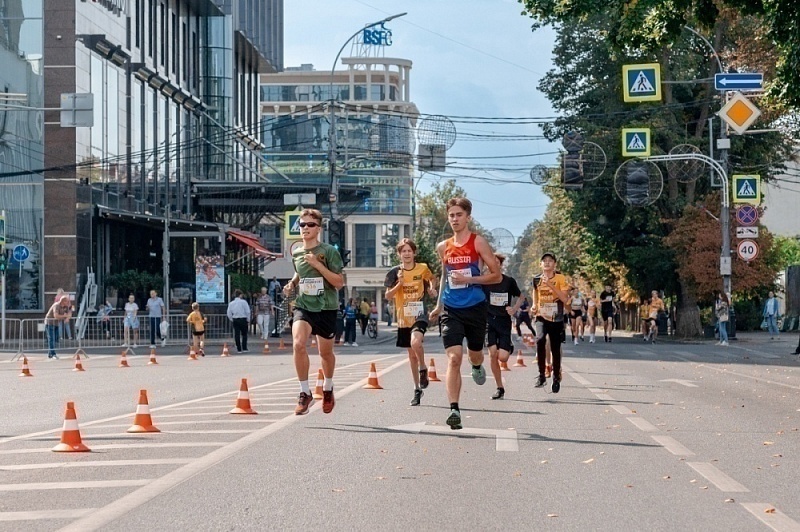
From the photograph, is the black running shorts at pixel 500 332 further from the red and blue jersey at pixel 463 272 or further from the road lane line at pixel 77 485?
the road lane line at pixel 77 485

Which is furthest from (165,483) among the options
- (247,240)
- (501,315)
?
(247,240)

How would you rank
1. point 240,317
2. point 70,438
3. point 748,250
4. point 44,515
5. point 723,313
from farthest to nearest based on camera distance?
point 723,313 → point 748,250 → point 240,317 → point 70,438 → point 44,515

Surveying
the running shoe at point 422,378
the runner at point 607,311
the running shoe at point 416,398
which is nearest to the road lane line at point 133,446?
the running shoe at point 416,398

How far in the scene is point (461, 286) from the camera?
11414mm

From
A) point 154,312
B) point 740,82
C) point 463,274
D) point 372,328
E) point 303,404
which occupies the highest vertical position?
point 740,82

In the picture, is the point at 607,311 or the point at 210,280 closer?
the point at 210,280

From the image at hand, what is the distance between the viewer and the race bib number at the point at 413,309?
14.8m

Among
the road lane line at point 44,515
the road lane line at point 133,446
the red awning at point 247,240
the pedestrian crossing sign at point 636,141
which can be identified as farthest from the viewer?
the red awning at point 247,240

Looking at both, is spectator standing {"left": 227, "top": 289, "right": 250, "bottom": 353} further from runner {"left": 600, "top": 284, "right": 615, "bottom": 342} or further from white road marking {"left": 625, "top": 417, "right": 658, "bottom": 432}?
white road marking {"left": 625, "top": 417, "right": 658, "bottom": 432}

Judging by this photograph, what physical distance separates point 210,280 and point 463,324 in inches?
1340

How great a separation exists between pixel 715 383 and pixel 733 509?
12.4m

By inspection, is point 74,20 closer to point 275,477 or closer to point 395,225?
point 275,477

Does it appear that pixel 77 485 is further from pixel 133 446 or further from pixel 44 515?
pixel 133 446

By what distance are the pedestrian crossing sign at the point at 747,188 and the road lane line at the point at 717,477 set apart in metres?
31.5
